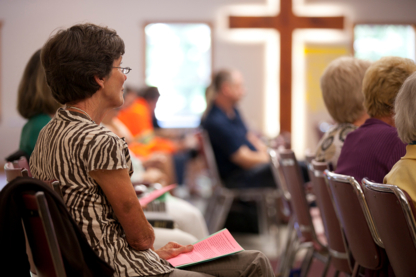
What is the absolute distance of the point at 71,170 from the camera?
1.09m

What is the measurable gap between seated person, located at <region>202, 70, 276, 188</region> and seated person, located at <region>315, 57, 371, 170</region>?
5.47 feet

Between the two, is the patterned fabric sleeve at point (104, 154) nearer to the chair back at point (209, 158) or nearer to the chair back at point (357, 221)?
the chair back at point (357, 221)

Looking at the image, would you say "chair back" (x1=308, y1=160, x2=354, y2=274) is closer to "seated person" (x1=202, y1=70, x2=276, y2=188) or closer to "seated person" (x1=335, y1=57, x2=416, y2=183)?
"seated person" (x1=335, y1=57, x2=416, y2=183)

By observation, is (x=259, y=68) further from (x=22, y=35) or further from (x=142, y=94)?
(x=22, y=35)

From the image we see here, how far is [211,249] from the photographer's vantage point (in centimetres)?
127

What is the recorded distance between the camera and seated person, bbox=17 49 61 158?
5.70 feet

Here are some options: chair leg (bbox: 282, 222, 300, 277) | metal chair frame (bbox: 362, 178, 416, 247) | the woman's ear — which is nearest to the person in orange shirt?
chair leg (bbox: 282, 222, 300, 277)

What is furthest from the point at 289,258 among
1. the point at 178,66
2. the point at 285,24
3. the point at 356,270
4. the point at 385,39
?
the point at 385,39

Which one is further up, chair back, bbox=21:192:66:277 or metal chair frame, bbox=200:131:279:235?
chair back, bbox=21:192:66:277

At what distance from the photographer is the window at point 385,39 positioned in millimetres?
7023

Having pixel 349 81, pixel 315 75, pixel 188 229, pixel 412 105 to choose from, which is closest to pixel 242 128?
pixel 188 229

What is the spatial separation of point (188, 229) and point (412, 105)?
51.3 inches

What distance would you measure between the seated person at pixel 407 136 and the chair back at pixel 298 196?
734mm

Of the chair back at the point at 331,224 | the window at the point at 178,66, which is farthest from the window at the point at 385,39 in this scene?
the chair back at the point at 331,224
